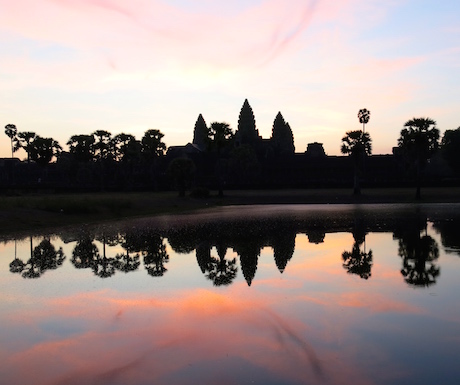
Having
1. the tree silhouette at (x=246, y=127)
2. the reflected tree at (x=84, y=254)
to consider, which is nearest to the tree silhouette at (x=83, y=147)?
the tree silhouette at (x=246, y=127)

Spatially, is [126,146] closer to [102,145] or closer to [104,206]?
[102,145]

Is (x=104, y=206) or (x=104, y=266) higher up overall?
(x=104, y=206)

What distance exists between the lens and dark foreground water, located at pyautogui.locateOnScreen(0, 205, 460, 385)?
7211 millimetres

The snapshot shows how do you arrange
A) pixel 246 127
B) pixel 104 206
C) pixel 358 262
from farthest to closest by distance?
pixel 246 127, pixel 104 206, pixel 358 262

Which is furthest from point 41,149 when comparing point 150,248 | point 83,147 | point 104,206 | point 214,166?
point 150,248

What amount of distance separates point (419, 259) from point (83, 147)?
86.2 meters

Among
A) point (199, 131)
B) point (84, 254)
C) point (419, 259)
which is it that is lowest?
point (419, 259)

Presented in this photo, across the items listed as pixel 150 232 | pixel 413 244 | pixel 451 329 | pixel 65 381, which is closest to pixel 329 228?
pixel 413 244

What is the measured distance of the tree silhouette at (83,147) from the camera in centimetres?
9200

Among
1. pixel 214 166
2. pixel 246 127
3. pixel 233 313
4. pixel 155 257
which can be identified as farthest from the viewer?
pixel 246 127

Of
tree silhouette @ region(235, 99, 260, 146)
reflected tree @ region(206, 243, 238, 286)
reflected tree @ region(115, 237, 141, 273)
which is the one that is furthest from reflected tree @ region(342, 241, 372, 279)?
tree silhouette @ region(235, 99, 260, 146)

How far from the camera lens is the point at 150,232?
2664cm

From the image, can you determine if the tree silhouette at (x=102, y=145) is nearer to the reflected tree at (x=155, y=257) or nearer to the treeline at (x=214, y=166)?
the treeline at (x=214, y=166)

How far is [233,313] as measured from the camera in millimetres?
10211
